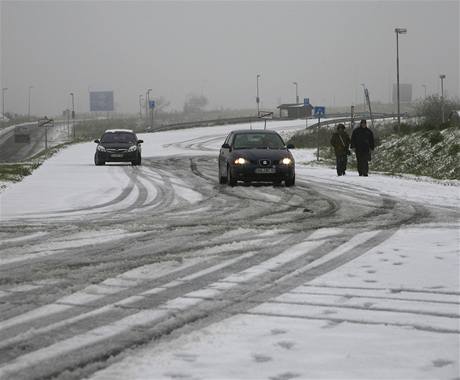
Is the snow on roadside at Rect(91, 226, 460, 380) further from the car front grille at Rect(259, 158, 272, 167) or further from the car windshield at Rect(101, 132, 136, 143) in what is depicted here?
the car windshield at Rect(101, 132, 136, 143)

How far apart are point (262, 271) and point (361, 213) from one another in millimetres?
6175

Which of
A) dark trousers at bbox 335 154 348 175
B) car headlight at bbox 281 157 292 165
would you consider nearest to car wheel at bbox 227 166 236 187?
car headlight at bbox 281 157 292 165

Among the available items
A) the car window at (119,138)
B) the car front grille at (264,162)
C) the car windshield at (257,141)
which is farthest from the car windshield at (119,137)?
the car front grille at (264,162)

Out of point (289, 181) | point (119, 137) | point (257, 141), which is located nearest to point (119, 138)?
point (119, 137)

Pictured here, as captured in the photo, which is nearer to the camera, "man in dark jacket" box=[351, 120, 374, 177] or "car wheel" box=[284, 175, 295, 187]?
"car wheel" box=[284, 175, 295, 187]

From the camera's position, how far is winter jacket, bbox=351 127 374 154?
2431 centimetres

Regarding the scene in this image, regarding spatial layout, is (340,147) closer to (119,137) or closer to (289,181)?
(289,181)

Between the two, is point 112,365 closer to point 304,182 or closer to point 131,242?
point 131,242

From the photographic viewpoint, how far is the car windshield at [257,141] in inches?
833

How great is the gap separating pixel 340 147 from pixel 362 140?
2.50 feet

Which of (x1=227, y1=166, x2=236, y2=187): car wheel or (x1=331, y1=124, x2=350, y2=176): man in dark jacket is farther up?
(x1=331, y1=124, x2=350, y2=176): man in dark jacket

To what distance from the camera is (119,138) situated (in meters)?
34.1

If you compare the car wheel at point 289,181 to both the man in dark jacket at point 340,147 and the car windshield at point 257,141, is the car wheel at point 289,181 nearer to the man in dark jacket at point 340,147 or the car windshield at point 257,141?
the car windshield at point 257,141

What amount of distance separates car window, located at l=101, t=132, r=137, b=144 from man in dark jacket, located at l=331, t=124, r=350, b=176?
11.6 meters
